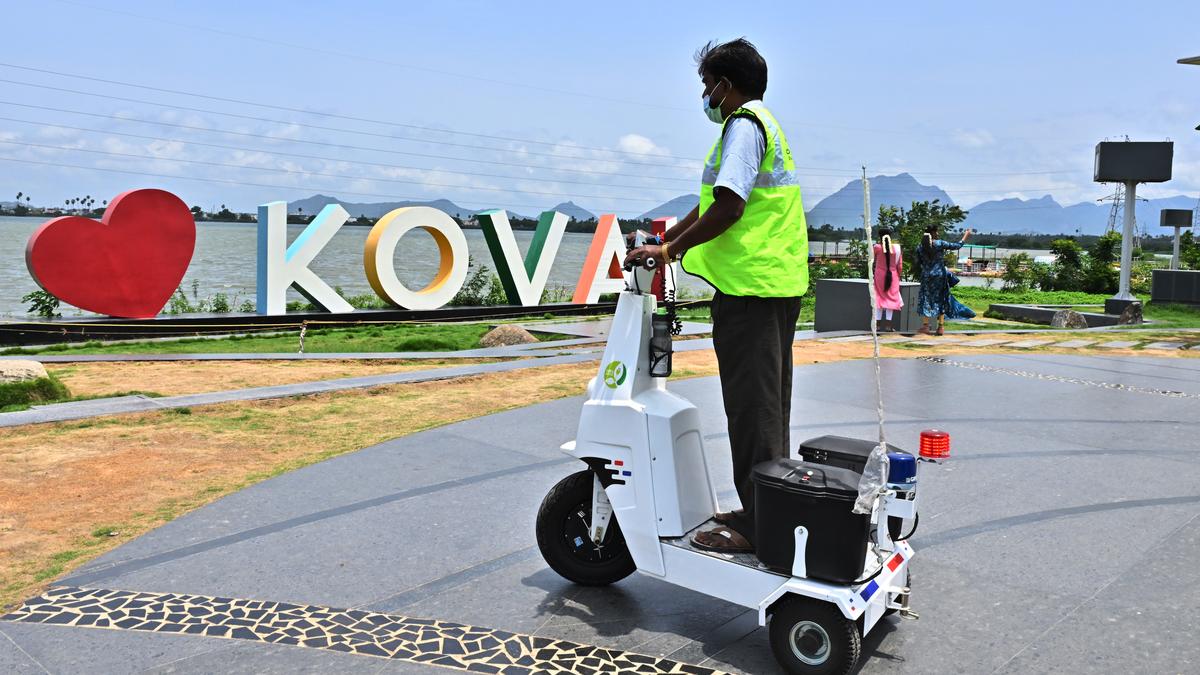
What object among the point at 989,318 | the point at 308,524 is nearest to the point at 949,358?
the point at 308,524

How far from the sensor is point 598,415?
3473 millimetres

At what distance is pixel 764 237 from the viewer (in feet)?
10.8

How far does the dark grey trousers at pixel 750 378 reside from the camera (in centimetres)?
330

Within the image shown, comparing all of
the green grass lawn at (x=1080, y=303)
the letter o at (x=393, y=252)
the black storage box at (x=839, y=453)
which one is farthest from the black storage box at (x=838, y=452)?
the letter o at (x=393, y=252)

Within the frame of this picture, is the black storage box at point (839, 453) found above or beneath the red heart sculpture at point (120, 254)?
beneath

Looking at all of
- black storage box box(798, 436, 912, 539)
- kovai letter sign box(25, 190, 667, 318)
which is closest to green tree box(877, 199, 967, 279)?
kovai letter sign box(25, 190, 667, 318)

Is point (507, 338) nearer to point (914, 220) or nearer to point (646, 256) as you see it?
point (646, 256)

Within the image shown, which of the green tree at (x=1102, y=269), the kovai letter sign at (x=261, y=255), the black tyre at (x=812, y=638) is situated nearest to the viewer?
the black tyre at (x=812, y=638)

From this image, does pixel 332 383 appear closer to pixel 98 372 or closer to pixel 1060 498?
pixel 98 372

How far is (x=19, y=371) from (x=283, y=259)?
34.5 feet

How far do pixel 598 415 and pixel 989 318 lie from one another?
22.4 m

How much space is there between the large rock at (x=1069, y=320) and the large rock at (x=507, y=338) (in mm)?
12206

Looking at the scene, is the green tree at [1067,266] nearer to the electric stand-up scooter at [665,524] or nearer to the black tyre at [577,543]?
the electric stand-up scooter at [665,524]

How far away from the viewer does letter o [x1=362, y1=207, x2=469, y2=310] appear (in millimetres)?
20375
